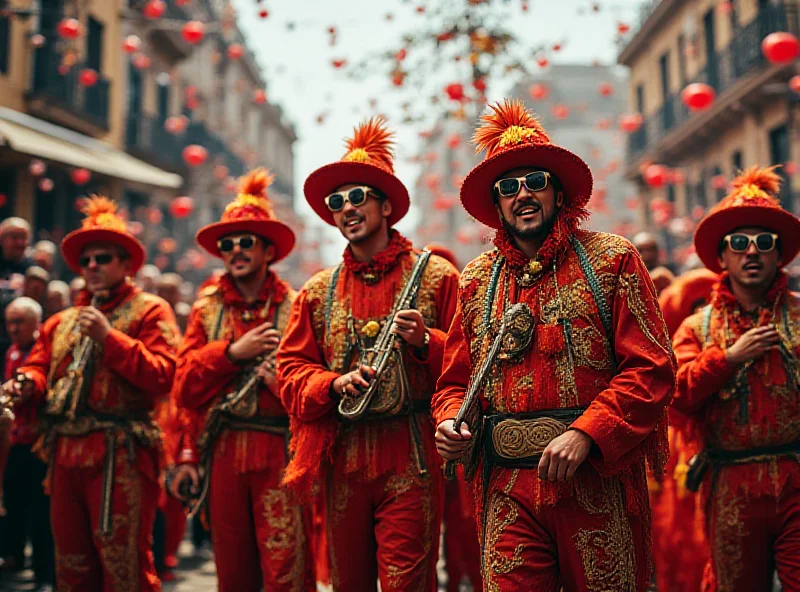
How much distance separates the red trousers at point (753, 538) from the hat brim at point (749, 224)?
120 centimetres

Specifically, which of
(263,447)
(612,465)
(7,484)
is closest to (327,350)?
(263,447)

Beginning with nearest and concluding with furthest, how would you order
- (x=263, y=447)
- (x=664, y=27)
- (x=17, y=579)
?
(x=263, y=447), (x=17, y=579), (x=664, y=27)

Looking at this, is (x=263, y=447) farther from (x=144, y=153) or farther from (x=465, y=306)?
(x=144, y=153)

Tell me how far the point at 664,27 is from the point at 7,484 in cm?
2671

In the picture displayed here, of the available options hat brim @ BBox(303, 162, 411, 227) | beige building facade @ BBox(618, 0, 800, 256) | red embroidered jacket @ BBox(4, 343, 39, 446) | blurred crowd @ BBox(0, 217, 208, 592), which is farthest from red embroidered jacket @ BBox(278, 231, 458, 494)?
beige building facade @ BBox(618, 0, 800, 256)

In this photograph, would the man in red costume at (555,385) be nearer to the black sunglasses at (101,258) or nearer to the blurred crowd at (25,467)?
the black sunglasses at (101,258)

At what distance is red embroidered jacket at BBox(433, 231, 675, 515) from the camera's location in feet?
10.9

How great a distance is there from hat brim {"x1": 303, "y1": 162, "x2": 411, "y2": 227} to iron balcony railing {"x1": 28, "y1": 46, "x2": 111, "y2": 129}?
53.0ft

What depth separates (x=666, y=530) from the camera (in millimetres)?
6781

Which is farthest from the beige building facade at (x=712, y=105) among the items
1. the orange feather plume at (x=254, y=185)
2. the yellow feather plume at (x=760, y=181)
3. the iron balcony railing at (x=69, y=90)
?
the iron balcony railing at (x=69, y=90)

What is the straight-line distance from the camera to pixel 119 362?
5.27 metres

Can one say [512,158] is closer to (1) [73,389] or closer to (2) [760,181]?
(2) [760,181]

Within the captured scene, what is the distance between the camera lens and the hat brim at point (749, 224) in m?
4.66

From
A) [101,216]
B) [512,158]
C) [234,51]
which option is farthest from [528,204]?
[234,51]
